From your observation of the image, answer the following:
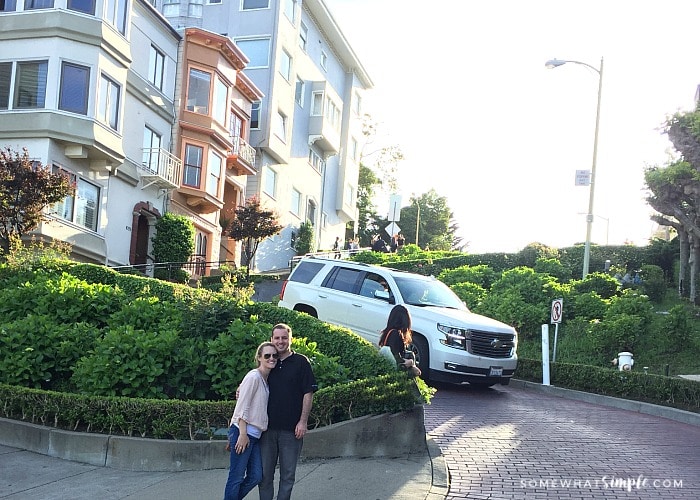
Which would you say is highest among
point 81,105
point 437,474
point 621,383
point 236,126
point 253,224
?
point 236,126

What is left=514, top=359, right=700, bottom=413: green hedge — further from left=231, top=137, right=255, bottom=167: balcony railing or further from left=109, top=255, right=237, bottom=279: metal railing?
left=231, top=137, right=255, bottom=167: balcony railing

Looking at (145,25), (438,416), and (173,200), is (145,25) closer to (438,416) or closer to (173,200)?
(173,200)

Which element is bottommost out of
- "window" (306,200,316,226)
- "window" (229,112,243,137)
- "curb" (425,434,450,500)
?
"curb" (425,434,450,500)

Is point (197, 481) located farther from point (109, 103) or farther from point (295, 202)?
point (295, 202)

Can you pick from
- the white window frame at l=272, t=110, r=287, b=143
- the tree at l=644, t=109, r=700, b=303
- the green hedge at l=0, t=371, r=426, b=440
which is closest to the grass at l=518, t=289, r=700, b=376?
the tree at l=644, t=109, r=700, b=303

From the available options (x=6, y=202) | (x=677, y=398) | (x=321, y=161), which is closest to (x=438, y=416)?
(x=677, y=398)

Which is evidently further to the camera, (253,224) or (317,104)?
(317,104)

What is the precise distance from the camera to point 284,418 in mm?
6527

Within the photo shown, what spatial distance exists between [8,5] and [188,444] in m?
19.6

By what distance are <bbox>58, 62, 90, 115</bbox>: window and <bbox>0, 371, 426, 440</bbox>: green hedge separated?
15.0 m

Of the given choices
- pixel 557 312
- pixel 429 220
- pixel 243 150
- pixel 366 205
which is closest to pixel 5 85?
pixel 243 150

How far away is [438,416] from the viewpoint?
1150 cm

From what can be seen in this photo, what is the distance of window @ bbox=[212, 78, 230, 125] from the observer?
104 ft

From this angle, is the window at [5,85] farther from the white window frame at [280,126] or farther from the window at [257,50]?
the window at [257,50]
